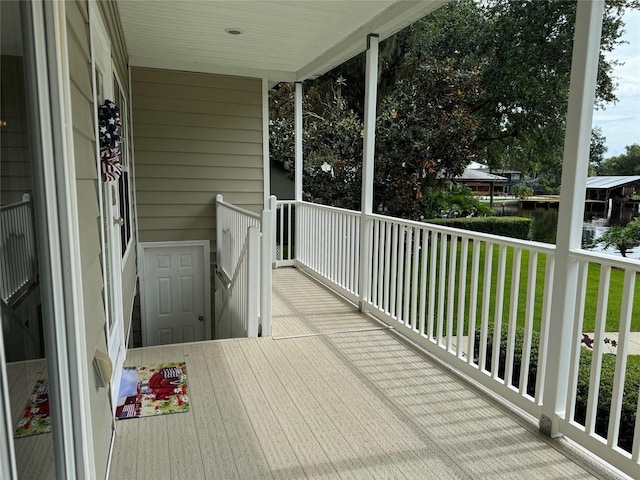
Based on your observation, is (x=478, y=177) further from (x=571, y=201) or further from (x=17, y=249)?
(x=17, y=249)

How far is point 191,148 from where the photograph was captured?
592 cm

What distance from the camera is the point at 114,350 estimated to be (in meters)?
2.80

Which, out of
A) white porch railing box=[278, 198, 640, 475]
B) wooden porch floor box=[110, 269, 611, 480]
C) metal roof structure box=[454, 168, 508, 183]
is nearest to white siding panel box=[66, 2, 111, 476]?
wooden porch floor box=[110, 269, 611, 480]

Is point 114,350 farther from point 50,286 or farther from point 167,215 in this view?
point 167,215

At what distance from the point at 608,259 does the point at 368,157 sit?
2.60 m

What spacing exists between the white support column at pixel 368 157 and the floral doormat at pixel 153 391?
195 cm

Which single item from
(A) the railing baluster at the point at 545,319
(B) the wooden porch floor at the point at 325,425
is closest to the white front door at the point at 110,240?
(B) the wooden porch floor at the point at 325,425

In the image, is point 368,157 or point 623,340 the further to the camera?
point 368,157

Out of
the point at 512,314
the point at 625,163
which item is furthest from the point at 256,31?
the point at 512,314

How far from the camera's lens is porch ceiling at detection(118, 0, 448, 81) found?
146 inches

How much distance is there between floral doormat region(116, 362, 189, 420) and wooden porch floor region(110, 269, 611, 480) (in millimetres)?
73

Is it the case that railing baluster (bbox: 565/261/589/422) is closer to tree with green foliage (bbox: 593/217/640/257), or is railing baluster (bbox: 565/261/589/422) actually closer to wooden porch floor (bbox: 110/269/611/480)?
wooden porch floor (bbox: 110/269/611/480)

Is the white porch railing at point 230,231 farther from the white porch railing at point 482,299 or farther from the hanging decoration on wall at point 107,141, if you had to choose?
the hanging decoration on wall at point 107,141

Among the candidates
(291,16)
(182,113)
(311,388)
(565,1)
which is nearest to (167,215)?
(182,113)
